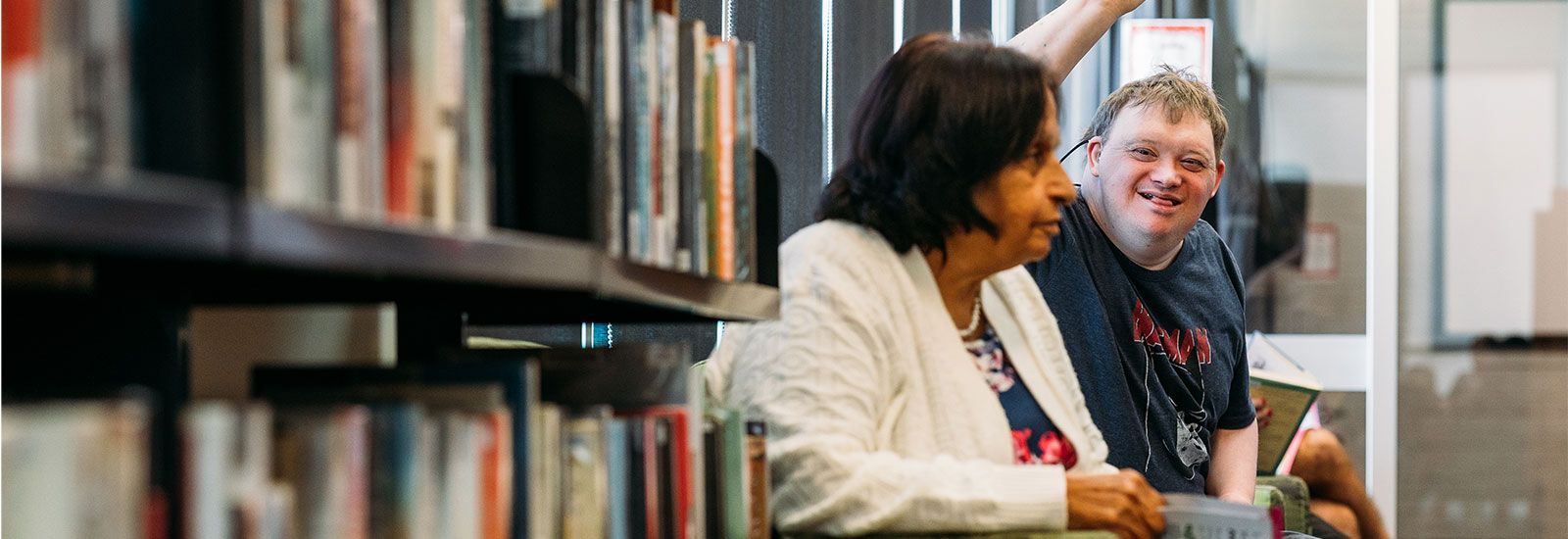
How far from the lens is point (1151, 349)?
7.67 ft

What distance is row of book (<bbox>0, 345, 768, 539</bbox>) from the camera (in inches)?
25.2

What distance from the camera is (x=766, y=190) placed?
4.93 feet

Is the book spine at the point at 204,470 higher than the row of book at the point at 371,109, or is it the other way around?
the row of book at the point at 371,109

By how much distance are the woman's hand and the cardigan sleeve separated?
0.03 metres

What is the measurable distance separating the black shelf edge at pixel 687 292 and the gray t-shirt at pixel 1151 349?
3.20 ft

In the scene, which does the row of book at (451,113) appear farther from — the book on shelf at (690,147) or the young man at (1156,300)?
the young man at (1156,300)

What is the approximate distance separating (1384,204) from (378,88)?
3.81m

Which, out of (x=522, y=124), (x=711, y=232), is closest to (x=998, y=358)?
(x=711, y=232)

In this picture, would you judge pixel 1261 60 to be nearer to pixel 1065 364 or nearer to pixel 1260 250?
pixel 1260 250

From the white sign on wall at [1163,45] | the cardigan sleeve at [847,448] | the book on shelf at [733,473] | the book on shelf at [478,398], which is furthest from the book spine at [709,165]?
the white sign on wall at [1163,45]

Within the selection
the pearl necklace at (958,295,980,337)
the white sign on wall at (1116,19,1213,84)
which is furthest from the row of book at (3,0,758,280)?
the white sign on wall at (1116,19,1213,84)

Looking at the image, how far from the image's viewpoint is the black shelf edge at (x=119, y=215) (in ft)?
1.77

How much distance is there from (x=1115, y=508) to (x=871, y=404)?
0.87 ft

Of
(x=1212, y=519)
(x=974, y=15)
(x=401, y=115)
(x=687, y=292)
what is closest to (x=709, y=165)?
(x=687, y=292)
